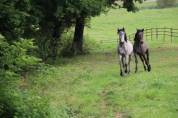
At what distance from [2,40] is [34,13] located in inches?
786

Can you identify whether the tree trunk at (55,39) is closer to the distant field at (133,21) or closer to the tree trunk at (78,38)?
the tree trunk at (78,38)

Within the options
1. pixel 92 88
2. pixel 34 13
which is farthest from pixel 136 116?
pixel 34 13

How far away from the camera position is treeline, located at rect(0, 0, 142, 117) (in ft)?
33.6

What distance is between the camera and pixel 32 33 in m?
30.6

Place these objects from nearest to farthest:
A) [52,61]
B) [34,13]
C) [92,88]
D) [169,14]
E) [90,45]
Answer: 1. [92,88]
2. [34,13]
3. [52,61]
4. [90,45]
5. [169,14]

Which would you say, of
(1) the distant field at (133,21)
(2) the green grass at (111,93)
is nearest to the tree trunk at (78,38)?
(2) the green grass at (111,93)

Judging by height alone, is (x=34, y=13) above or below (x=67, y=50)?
above

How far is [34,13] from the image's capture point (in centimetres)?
3025

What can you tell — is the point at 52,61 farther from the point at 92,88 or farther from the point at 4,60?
the point at 4,60

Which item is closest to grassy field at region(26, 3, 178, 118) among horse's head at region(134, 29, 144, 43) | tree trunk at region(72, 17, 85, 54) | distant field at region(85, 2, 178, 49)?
horse's head at region(134, 29, 144, 43)

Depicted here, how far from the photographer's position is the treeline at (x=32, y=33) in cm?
1023

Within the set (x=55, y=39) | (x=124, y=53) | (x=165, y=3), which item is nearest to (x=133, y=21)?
(x=165, y=3)

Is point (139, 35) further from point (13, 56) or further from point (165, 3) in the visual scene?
point (165, 3)

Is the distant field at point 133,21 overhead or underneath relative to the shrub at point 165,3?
underneath
